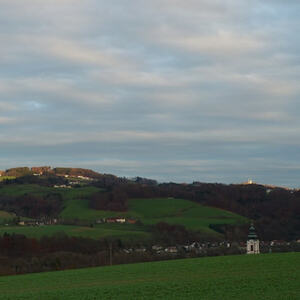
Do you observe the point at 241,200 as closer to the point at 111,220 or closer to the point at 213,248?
the point at 111,220

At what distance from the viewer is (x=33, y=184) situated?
175m

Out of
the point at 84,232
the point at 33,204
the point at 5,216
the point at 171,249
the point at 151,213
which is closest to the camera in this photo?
the point at 171,249

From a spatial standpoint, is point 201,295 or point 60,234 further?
point 60,234

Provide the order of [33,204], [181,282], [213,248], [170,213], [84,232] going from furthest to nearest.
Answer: [33,204]
[170,213]
[84,232]
[213,248]
[181,282]

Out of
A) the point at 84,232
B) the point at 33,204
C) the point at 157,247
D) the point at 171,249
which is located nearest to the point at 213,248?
the point at 171,249

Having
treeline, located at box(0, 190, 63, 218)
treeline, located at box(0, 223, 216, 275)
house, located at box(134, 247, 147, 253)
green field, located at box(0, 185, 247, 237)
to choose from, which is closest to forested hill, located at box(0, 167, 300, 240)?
treeline, located at box(0, 190, 63, 218)

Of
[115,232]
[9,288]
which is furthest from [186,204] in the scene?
[9,288]

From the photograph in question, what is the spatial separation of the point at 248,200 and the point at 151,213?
3006cm

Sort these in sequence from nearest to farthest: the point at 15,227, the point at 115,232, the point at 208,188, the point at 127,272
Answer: the point at 127,272, the point at 115,232, the point at 15,227, the point at 208,188

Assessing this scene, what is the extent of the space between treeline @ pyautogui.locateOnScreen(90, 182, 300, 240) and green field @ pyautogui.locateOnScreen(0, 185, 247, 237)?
12.0ft

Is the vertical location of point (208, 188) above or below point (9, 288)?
above

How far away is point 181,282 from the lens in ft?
118

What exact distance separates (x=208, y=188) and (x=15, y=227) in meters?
64.3

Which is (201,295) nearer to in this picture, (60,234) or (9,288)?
(9,288)
